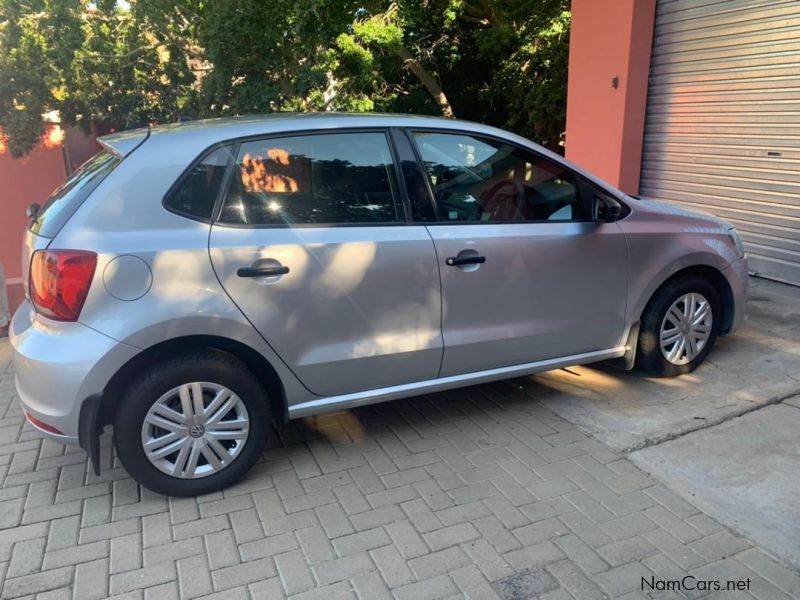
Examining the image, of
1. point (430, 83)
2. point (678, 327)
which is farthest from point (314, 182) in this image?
point (430, 83)

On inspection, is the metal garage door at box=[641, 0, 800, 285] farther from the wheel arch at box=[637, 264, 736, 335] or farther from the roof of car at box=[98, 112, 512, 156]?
the roof of car at box=[98, 112, 512, 156]

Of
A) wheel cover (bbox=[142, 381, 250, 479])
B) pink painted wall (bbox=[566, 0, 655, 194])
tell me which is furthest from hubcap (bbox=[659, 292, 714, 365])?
pink painted wall (bbox=[566, 0, 655, 194])

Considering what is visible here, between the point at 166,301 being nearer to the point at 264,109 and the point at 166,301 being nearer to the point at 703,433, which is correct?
the point at 703,433

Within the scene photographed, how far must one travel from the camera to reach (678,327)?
4.25 meters

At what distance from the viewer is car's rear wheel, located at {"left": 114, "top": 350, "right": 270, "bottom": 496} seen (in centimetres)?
292

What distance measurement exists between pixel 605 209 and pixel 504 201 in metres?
0.66

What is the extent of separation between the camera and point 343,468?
3.41 m

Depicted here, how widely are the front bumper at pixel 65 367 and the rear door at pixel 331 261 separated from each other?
0.61 metres

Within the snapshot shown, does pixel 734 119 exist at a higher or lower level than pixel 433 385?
higher

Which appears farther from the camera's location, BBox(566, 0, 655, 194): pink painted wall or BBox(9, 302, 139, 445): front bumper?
BBox(566, 0, 655, 194): pink painted wall

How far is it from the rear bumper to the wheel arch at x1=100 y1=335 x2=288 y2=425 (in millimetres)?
3093

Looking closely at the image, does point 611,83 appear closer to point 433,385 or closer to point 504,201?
point 504,201

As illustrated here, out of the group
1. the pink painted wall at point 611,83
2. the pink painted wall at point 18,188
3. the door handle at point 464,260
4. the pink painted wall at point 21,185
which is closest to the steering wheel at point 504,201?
the door handle at point 464,260

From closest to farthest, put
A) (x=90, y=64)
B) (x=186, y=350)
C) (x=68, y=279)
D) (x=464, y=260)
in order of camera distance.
A: 1. (x=68, y=279)
2. (x=186, y=350)
3. (x=464, y=260)
4. (x=90, y=64)
